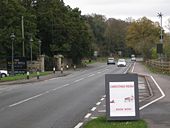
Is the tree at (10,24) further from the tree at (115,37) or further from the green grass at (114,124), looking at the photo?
the tree at (115,37)

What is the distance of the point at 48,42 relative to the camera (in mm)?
92312

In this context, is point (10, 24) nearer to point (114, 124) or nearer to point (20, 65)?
point (20, 65)

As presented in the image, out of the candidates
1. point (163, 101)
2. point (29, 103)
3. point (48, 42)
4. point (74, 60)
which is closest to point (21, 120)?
point (29, 103)

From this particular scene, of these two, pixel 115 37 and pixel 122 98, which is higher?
pixel 115 37

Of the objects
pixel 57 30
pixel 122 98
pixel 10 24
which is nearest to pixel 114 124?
pixel 122 98

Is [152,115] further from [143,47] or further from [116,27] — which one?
[116,27]

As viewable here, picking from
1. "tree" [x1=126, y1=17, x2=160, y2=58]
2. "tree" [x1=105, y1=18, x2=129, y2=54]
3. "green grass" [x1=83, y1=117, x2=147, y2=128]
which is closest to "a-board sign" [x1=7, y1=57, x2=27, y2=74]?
"green grass" [x1=83, y1=117, x2=147, y2=128]

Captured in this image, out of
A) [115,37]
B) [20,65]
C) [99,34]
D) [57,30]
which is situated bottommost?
[20,65]

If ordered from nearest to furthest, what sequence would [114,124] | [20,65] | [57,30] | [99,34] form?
1. [114,124]
2. [20,65]
3. [57,30]
4. [99,34]

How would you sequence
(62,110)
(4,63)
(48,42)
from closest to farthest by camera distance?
(62,110), (4,63), (48,42)

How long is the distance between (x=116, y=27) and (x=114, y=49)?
31.0 ft

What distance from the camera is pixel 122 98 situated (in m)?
14.9

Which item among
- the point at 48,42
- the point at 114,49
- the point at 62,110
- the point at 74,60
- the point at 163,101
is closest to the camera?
the point at 62,110

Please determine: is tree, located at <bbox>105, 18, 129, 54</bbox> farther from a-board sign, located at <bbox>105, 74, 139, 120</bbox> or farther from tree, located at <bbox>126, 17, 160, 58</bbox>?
a-board sign, located at <bbox>105, 74, 139, 120</bbox>
